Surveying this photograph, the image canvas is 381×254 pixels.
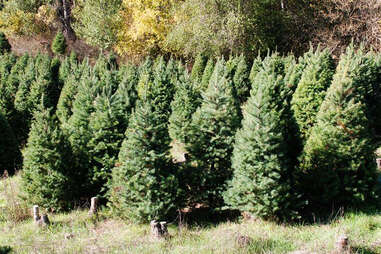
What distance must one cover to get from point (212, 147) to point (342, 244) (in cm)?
317

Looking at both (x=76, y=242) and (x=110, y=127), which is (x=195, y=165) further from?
(x=76, y=242)

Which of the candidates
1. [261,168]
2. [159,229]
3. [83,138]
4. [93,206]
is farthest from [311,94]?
[93,206]

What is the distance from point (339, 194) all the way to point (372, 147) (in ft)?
3.95

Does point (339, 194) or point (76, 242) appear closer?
point (76, 242)

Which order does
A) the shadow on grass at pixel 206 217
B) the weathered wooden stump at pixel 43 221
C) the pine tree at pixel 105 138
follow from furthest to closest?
the pine tree at pixel 105 138 < the shadow on grass at pixel 206 217 < the weathered wooden stump at pixel 43 221

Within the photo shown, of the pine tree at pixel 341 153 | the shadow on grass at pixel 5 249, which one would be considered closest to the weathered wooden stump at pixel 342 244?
the pine tree at pixel 341 153

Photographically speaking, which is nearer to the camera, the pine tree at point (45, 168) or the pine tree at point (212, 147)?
the pine tree at point (212, 147)

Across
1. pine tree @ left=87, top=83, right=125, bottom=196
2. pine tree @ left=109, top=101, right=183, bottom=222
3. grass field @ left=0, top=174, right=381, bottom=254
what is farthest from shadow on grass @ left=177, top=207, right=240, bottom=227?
pine tree @ left=87, top=83, right=125, bottom=196

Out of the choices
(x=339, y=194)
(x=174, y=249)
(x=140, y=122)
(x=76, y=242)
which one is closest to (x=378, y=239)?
(x=339, y=194)

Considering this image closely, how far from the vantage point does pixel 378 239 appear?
21.5 ft

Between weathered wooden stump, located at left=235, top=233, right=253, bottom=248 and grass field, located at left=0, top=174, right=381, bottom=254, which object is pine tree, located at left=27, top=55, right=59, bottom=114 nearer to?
grass field, located at left=0, top=174, right=381, bottom=254

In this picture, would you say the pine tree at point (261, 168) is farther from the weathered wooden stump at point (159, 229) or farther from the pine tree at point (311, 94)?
the pine tree at point (311, 94)

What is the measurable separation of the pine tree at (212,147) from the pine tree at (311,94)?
3.16m

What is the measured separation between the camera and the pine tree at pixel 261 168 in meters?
6.86
